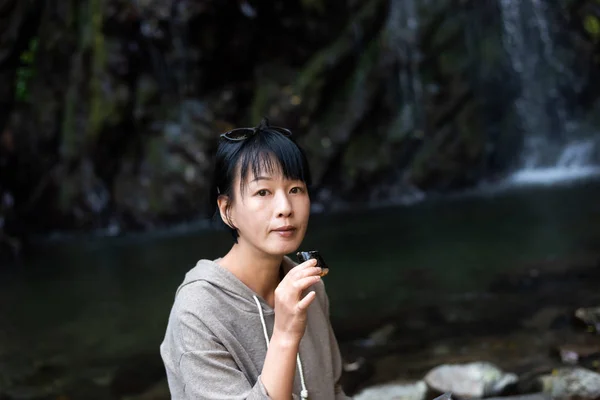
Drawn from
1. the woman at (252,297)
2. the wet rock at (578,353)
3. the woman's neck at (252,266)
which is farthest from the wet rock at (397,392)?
the woman's neck at (252,266)

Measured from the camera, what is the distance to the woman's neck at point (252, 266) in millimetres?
1911

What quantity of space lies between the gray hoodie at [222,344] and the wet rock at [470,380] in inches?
91.1

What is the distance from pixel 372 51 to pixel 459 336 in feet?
30.1

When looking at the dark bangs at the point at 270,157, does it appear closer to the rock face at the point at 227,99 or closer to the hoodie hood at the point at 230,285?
the hoodie hood at the point at 230,285

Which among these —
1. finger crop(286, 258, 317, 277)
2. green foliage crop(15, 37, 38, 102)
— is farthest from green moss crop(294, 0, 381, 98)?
finger crop(286, 258, 317, 277)

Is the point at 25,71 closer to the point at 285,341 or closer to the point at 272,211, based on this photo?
the point at 272,211

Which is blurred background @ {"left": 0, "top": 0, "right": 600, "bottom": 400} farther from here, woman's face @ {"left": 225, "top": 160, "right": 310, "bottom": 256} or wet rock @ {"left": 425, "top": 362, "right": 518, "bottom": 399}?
woman's face @ {"left": 225, "top": 160, "right": 310, "bottom": 256}

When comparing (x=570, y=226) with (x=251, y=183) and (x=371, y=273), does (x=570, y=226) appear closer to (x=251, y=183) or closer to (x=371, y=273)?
(x=371, y=273)

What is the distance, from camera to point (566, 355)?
462cm

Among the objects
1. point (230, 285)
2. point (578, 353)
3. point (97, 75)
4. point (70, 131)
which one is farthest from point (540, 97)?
point (230, 285)

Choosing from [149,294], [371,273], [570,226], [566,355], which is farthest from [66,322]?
[570,226]

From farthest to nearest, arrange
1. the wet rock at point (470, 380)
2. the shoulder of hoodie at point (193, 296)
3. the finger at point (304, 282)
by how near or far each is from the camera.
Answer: the wet rock at point (470, 380), the shoulder of hoodie at point (193, 296), the finger at point (304, 282)

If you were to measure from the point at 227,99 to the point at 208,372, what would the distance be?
11965mm

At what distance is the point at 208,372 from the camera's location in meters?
1.68
